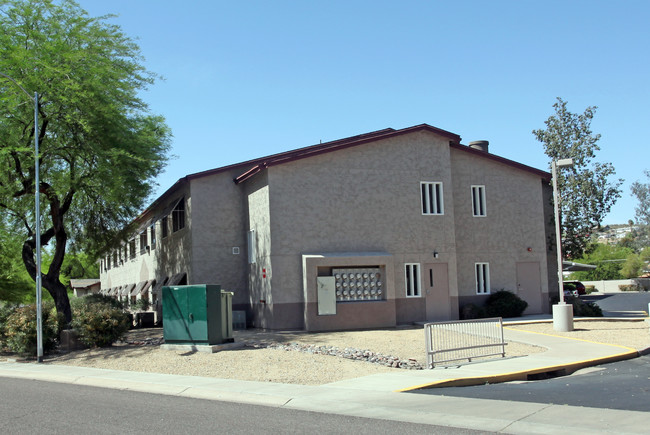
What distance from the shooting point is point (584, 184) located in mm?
32844

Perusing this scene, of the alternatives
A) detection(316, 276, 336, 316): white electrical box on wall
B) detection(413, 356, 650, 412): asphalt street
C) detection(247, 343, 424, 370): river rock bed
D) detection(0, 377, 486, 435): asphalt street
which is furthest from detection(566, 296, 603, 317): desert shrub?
detection(0, 377, 486, 435): asphalt street

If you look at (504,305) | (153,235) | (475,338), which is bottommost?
(475,338)

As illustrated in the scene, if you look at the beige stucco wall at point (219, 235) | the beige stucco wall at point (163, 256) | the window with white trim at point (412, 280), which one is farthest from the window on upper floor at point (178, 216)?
the window with white trim at point (412, 280)

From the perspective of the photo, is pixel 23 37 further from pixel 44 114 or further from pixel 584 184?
pixel 584 184

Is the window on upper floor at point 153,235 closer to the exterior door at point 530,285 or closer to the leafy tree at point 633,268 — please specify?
the exterior door at point 530,285

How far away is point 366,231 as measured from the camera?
23859mm

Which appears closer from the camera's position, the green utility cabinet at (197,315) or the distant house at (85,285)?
the green utility cabinet at (197,315)

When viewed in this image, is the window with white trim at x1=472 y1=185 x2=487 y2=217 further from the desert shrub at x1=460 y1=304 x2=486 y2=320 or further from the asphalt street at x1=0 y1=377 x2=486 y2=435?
the asphalt street at x1=0 y1=377 x2=486 y2=435

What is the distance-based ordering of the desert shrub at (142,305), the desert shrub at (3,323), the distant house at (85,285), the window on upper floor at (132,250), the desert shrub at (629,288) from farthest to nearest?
the distant house at (85,285) → the desert shrub at (629,288) → the window on upper floor at (132,250) → the desert shrub at (142,305) → the desert shrub at (3,323)

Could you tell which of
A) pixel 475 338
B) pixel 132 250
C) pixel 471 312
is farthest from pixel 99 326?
pixel 132 250

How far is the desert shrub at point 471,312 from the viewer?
2471 cm

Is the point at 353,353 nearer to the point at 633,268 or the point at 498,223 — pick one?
the point at 498,223

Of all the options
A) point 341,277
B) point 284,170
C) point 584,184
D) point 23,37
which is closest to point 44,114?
point 23,37

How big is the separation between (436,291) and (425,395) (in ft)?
44.4
